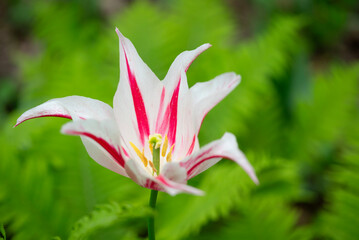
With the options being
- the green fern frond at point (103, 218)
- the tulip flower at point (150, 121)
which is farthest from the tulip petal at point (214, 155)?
the green fern frond at point (103, 218)

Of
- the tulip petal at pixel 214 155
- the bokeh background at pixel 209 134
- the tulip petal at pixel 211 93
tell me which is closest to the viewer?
the tulip petal at pixel 214 155

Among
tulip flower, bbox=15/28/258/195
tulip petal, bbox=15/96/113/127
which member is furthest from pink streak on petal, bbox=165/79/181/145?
tulip petal, bbox=15/96/113/127

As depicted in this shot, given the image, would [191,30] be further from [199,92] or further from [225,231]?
[199,92]

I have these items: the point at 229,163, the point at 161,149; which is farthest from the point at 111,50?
the point at 161,149

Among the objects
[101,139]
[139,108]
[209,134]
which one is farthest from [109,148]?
[209,134]

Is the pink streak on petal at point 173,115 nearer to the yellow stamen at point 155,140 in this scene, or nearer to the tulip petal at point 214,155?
the yellow stamen at point 155,140

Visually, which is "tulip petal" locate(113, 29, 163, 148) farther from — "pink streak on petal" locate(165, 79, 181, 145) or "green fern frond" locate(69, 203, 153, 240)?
"green fern frond" locate(69, 203, 153, 240)

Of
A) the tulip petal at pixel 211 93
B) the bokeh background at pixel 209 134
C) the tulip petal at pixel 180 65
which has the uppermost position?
the tulip petal at pixel 180 65
